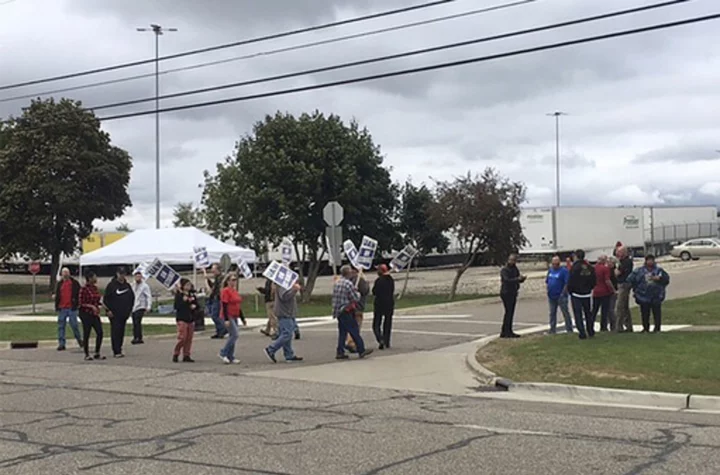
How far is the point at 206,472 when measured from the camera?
756 cm

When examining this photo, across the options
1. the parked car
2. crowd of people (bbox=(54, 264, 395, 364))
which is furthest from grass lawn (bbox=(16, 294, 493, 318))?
the parked car

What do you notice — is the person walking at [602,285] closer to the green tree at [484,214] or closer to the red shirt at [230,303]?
the red shirt at [230,303]

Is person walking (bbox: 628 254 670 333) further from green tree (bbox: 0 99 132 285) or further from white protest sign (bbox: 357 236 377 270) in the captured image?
green tree (bbox: 0 99 132 285)

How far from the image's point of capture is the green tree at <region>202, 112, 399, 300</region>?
36.8 m

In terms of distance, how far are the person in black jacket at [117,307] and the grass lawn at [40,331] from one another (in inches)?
186

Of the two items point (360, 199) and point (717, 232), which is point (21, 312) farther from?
point (717, 232)

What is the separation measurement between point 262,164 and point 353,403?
2633 cm

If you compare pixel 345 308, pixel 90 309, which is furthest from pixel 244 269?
pixel 345 308

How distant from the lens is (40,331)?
24938 millimetres

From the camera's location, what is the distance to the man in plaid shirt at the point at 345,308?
53.7 ft

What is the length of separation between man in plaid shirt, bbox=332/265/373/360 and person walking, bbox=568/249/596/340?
4.26 m

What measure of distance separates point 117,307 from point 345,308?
505 cm

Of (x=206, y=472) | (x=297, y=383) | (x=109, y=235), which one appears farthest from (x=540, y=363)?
(x=109, y=235)

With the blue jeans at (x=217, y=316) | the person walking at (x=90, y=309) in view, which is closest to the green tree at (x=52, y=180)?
the blue jeans at (x=217, y=316)
